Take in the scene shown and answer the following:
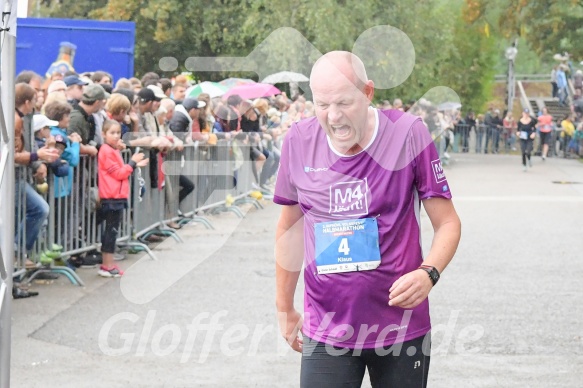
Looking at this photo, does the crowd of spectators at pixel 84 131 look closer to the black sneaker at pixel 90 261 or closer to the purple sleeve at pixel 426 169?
the black sneaker at pixel 90 261

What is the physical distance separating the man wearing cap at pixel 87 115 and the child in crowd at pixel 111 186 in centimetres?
15

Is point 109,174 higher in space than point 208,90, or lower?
lower

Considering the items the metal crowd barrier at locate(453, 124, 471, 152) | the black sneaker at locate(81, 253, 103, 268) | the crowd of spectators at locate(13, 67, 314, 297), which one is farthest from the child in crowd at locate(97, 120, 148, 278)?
the metal crowd barrier at locate(453, 124, 471, 152)

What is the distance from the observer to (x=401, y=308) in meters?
4.04

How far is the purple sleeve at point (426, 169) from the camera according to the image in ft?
13.3

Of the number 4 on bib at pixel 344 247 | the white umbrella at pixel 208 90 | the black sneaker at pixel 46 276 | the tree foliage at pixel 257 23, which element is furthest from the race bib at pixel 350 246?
the tree foliage at pixel 257 23

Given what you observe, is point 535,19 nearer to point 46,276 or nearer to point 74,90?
point 74,90

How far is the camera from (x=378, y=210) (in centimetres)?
403

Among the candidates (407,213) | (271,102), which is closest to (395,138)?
(407,213)

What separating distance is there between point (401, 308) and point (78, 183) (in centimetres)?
712

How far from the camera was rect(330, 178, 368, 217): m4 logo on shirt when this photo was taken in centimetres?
403

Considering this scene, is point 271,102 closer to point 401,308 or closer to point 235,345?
point 235,345

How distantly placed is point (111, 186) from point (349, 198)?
23.3ft

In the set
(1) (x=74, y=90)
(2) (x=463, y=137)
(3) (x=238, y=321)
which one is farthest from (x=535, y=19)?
(3) (x=238, y=321)
